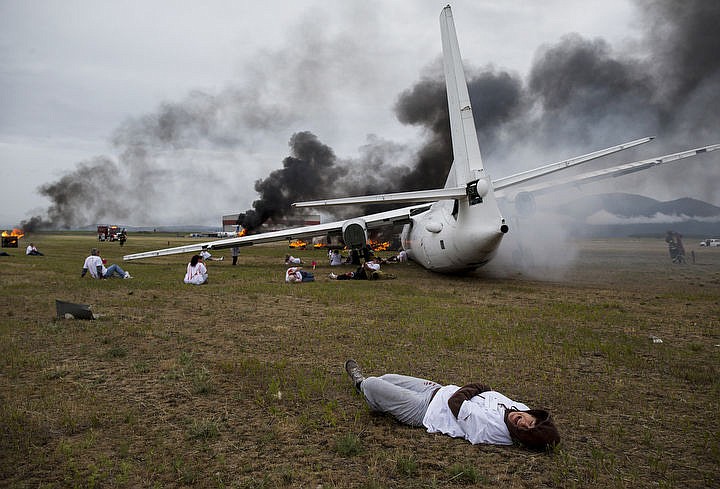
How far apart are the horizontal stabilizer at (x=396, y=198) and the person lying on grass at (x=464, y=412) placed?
823cm

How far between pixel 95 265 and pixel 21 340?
10129mm

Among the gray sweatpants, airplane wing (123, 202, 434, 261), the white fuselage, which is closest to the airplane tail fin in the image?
the white fuselage

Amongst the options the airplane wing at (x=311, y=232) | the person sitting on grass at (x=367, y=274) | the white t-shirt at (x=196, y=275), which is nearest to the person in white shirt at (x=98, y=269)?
the white t-shirt at (x=196, y=275)

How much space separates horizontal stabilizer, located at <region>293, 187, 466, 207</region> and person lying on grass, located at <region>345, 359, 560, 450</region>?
8229 millimetres

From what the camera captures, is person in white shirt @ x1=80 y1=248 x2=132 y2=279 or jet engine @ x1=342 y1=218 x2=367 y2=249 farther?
jet engine @ x1=342 y1=218 x2=367 y2=249

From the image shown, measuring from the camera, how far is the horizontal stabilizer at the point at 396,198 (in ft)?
41.3

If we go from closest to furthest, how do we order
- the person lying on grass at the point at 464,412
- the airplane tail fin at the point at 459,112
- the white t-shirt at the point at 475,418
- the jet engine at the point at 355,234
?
the person lying on grass at the point at 464,412, the white t-shirt at the point at 475,418, the airplane tail fin at the point at 459,112, the jet engine at the point at 355,234

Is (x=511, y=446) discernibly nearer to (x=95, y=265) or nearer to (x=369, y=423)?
(x=369, y=423)

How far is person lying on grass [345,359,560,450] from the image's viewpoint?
12.8 feet

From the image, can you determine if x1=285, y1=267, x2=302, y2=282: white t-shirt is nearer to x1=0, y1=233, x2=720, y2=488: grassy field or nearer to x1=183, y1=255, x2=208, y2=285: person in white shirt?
x1=183, y1=255, x2=208, y2=285: person in white shirt

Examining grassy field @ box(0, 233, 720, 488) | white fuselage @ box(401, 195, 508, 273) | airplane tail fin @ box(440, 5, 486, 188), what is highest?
airplane tail fin @ box(440, 5, 486, 188)

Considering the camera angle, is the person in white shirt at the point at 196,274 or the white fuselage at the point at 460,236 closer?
the white fuselage at the point at 460,236

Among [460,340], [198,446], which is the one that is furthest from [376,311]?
[198,446]

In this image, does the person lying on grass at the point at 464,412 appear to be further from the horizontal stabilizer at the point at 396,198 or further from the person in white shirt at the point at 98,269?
the person in white shirt at the point at 98,269
